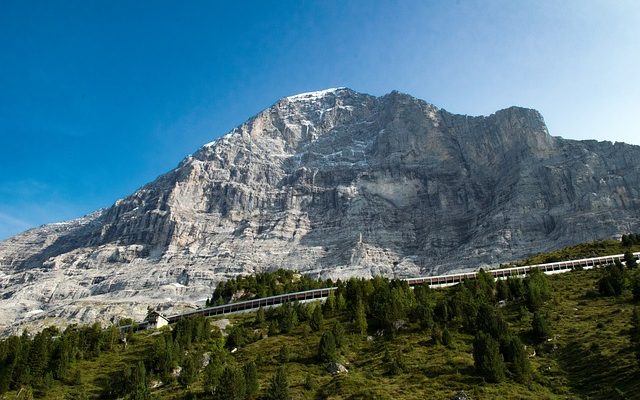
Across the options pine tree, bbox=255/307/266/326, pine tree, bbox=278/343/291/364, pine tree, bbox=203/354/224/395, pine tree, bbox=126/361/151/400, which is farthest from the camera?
pine tree, bbox=255/307/266/326

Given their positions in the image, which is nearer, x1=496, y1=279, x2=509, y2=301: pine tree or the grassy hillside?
the grassy hillside

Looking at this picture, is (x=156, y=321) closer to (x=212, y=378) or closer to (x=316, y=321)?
(x=316, y=321)

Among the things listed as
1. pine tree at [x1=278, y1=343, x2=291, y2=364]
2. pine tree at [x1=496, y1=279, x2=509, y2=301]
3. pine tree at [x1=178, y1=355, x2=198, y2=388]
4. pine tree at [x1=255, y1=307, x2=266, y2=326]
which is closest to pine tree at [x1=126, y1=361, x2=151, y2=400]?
pine tree at [x1=178, y1=355, x2=198, y2=388]

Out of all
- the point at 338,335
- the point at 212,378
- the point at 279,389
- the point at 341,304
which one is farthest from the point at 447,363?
the point at 341,304

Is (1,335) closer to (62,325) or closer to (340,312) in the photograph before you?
(62,325)

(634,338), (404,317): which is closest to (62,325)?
(404,317)

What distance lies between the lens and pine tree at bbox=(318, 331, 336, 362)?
207ft

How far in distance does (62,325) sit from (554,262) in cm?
15519

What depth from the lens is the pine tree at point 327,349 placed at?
6297 centimetres

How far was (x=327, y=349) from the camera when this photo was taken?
63.5 m

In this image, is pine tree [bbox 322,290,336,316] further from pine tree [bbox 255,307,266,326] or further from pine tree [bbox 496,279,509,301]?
pine tree [bbox 496,279,509,301]

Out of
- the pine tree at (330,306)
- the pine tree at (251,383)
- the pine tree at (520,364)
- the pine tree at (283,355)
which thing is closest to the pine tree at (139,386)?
the pine tree at (251,383)

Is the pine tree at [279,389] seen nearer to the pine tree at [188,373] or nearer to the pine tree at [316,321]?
the pine tree at [188,373]

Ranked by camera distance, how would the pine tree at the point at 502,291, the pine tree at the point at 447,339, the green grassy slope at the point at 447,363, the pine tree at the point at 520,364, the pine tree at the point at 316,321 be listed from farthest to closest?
the pine tree at the point at 502,291 < the pine tree at the point at 316,321 < the pine tree at the point at 447,339 < the pine tree at the point at 520,364 < the green grassy slope at the point at 447,363
